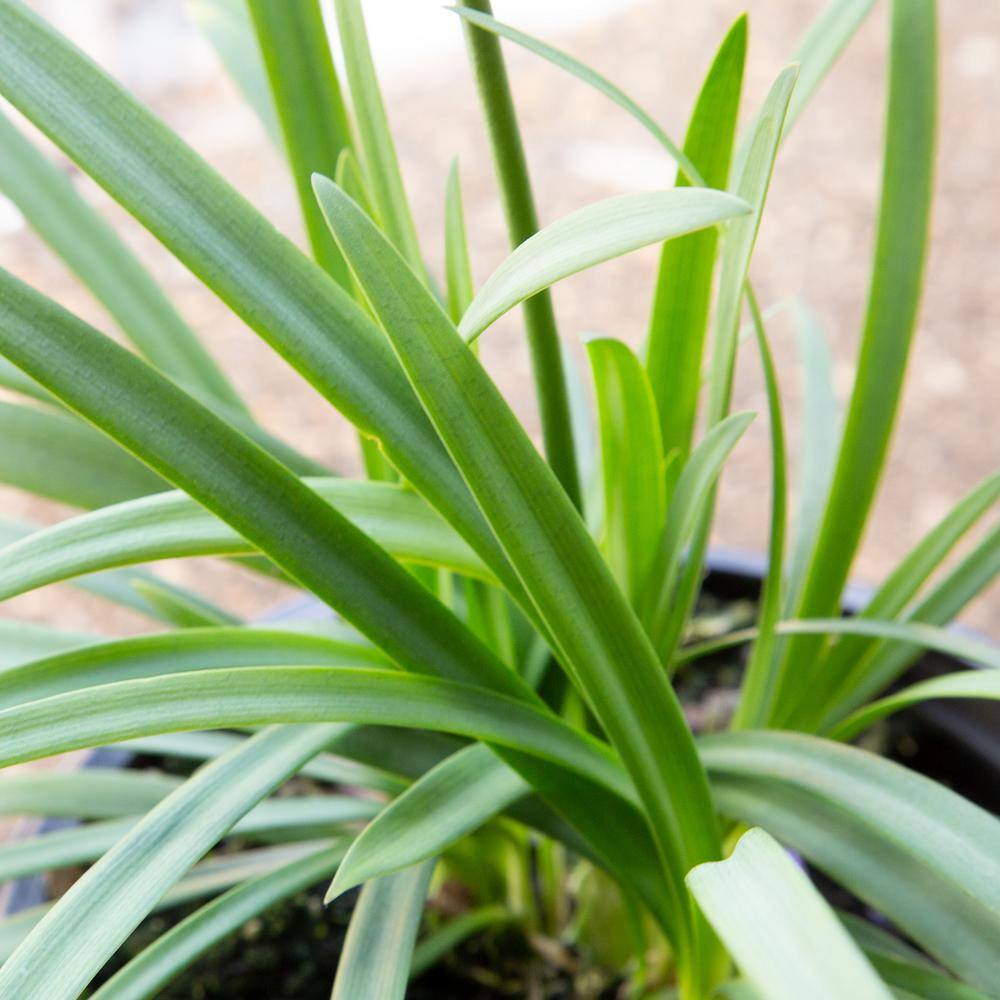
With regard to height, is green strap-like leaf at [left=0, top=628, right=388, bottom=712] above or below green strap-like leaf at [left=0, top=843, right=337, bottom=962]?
above

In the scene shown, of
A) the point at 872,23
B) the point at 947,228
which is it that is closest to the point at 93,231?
the point at 947,228

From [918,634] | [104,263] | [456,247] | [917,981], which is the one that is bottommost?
[917,981]

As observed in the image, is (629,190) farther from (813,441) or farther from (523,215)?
(523,215)

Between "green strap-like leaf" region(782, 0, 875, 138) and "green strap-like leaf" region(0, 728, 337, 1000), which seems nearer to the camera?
"green strap-like leaf" region(0, 728, 337, 1000)

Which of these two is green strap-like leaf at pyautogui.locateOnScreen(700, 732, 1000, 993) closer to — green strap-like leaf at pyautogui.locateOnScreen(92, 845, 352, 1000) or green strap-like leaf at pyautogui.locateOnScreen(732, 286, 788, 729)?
green strap-like leaf at pyautogui.locateOnScreen(732, 286, 788, 729)

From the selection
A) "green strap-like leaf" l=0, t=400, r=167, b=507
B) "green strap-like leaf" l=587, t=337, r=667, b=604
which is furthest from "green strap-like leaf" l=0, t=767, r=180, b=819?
"green strap-like leaf" l=587, t=337, r=667, b=604

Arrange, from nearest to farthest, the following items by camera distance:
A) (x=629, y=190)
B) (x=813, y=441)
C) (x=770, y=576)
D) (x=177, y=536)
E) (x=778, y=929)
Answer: (x=778, y=929), (x=177, y=536), (x=770, y=576), (x=813, y=441), (x=629, y=190)

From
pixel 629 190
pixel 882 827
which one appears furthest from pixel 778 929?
pixel 629 190

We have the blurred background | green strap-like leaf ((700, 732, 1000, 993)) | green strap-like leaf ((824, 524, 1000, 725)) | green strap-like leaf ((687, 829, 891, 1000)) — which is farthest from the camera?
the blurred background
